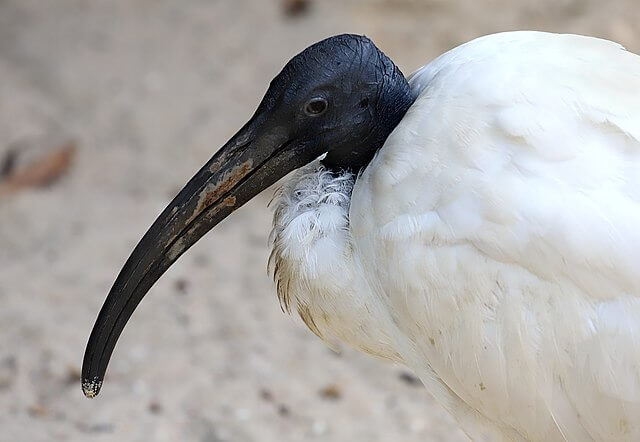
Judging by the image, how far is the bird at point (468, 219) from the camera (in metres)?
2.35

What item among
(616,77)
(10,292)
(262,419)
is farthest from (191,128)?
(616,77)

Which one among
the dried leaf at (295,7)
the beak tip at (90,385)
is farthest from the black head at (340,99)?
the dried leaf at (295,7)

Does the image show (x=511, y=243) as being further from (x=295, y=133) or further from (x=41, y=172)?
(x=41, y=172)

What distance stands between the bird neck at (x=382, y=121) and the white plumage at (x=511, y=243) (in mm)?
117

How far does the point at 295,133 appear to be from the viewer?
2754 mm

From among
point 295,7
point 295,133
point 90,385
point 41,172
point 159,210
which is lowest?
point 159,210

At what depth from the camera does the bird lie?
2348mm

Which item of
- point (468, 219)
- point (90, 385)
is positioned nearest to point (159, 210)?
point (90, 385)

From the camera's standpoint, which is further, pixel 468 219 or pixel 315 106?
pixel 315 106

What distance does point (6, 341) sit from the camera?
4262mm

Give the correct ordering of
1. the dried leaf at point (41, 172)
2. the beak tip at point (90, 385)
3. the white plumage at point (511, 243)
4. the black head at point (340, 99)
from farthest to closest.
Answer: the dried leaf at point (41, 172) → the beak tip at point (90, 385) → the black head at point (340, 99) → the white plumage at point (511, 243)

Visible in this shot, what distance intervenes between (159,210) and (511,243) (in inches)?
116

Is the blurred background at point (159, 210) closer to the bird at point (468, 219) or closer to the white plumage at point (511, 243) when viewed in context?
the bird at point (468, 219)

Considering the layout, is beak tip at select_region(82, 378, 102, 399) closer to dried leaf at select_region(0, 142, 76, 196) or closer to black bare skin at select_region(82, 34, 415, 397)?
black bare skin at select_region(82, 34, 415, 397)
